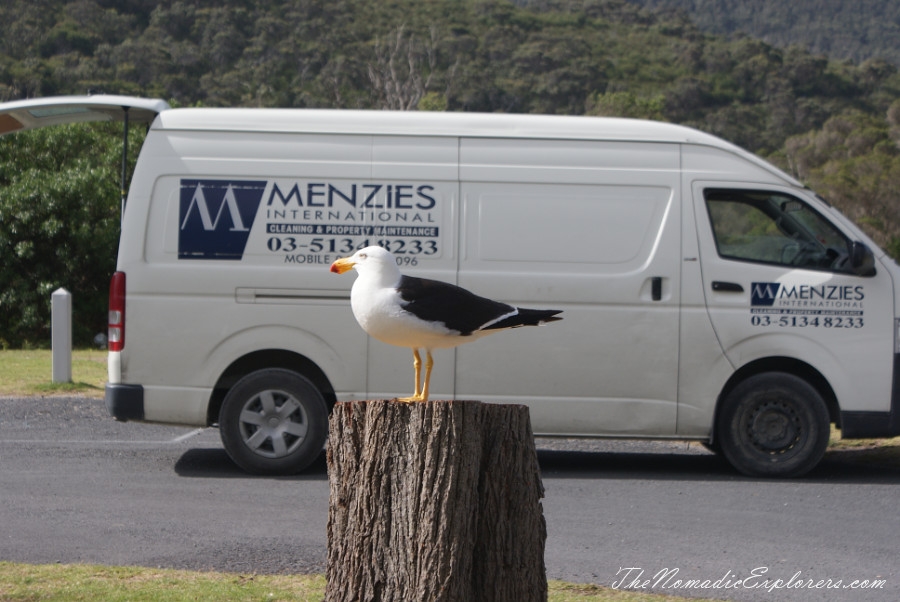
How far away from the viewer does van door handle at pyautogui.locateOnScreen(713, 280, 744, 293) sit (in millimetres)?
8172

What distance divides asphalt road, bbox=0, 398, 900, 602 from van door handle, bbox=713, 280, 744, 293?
4.55 ft

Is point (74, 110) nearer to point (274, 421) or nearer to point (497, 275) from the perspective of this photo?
point (274, 421)

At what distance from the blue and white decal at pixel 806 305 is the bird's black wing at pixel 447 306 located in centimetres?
398

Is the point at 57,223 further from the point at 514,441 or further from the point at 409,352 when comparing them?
the point at 514,441

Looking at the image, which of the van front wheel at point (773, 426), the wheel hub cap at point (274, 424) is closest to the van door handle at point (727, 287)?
the van front wheel at point (773, 426)

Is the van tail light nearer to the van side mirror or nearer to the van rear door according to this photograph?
the van rear door

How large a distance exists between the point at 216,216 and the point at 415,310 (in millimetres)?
3983

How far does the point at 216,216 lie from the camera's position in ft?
26.4

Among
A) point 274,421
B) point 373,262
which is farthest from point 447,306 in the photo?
point 274,421

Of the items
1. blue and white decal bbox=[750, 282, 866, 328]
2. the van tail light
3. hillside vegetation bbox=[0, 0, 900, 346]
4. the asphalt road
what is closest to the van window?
blue and white decal bbox=[750, 282, 866, 328]

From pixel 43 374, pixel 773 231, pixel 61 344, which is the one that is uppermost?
pixel 773 231

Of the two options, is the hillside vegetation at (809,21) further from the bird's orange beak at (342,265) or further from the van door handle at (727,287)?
the bird's orange beak at (342,265)

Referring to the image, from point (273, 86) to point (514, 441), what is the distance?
Answer: 47.4 m

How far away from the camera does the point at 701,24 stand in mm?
95000
